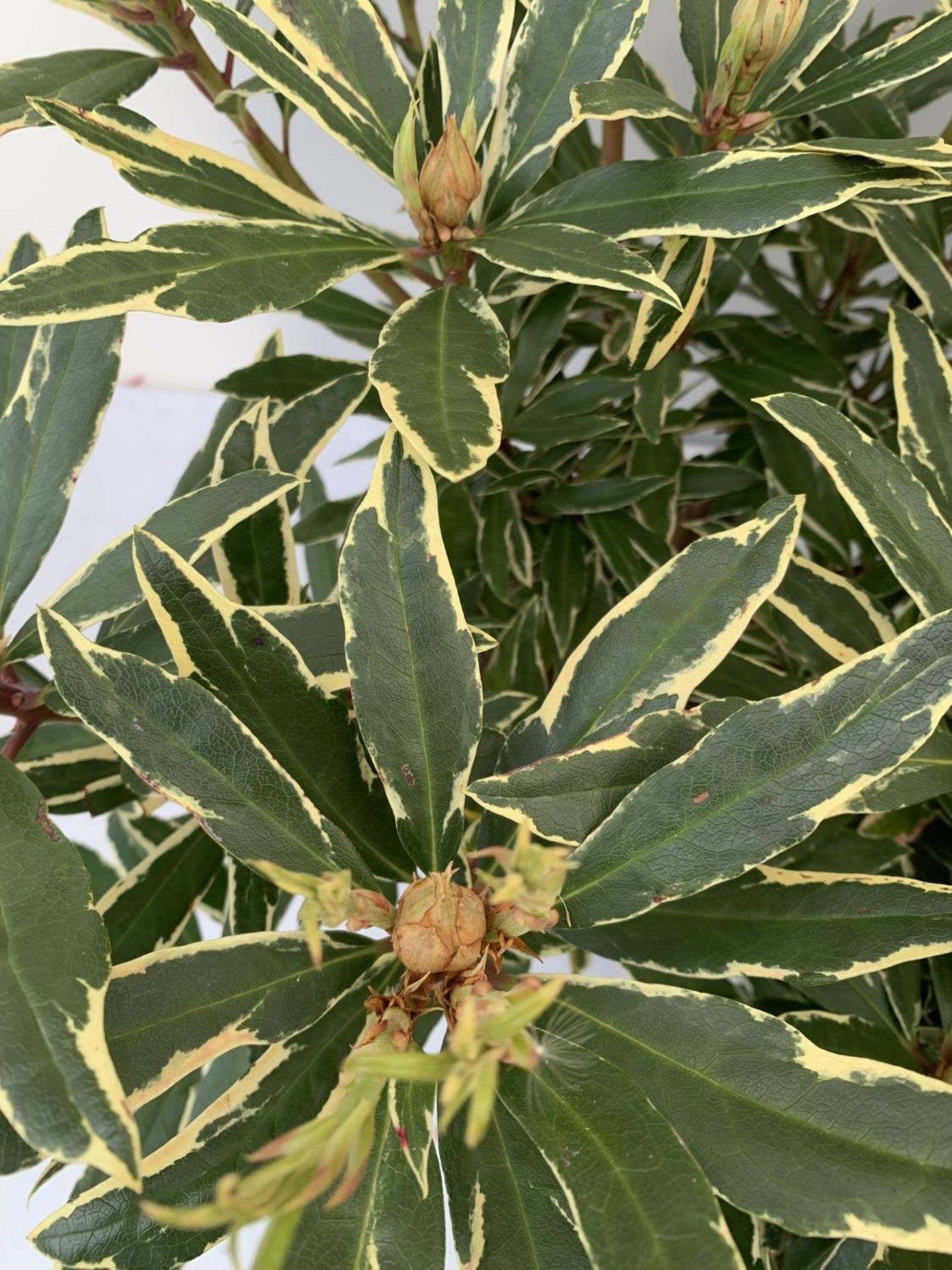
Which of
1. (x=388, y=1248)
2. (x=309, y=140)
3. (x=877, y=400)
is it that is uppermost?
(x=309, y=140)

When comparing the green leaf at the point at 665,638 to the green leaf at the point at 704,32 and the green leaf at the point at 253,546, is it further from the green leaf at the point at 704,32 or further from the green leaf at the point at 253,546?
the green leaf at the point at 704,32

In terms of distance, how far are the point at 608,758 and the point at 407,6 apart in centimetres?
77

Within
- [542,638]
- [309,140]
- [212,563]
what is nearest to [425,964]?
[212,563]

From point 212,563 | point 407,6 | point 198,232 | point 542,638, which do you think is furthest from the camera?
point 542,638

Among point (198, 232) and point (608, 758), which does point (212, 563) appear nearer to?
point (198, 232)

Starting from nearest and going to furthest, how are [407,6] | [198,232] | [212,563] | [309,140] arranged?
[198,232] < [212,563] < [407,6] < [309,140]

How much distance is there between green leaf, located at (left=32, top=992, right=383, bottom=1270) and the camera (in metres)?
0.47

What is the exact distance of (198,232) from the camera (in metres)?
0.55

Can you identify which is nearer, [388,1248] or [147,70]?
[388,1248]

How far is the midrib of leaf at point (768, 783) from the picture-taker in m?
0.45

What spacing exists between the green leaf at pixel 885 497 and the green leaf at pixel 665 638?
62 millimetres

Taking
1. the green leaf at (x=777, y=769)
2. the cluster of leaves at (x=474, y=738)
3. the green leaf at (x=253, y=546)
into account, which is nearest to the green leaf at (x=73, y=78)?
the cluster of leaves at (x=474, y=738)

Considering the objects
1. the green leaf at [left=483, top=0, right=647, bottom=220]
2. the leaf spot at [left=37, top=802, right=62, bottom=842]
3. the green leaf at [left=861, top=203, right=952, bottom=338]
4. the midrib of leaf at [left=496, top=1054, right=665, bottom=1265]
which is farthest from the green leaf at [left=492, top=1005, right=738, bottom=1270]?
the green leaf at [left=861, top=203, right=952, bottom=338]

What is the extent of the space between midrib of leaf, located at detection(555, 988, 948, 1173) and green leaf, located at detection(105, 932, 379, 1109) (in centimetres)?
12
